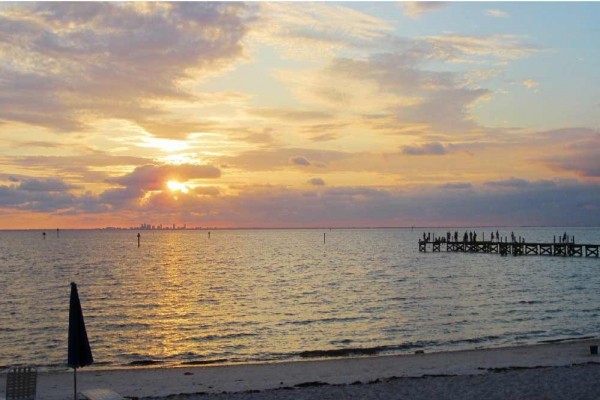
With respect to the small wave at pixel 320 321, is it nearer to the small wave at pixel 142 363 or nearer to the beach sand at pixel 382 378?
the beach sand at pixel 382 378

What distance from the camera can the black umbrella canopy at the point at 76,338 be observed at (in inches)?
458

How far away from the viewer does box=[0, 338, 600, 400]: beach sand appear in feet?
45.9

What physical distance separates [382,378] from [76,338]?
869cm

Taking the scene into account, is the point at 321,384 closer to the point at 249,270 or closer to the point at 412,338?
the point at 412,338

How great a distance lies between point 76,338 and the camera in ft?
38.4

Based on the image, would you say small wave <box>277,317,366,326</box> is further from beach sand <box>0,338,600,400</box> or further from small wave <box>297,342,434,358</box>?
beach sand <box>0,338,600,400</box>

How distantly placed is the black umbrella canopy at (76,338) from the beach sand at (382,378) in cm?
338

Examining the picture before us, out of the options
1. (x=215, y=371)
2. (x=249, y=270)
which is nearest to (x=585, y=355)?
(x=215, y=371)

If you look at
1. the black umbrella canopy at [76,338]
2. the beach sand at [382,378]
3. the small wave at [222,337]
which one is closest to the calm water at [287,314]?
the small wave at [222,337]

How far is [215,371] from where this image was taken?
61.6 ft

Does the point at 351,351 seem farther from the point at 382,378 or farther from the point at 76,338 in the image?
the point at 76,338

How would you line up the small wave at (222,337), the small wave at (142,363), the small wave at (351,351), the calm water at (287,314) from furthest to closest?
the small wave at (222,337)
the calm water at (287,314)
the small wave at (351,351)
the small wave at (142,363)

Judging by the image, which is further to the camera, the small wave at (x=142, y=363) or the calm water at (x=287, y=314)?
the calm water at (x=287, y=314)

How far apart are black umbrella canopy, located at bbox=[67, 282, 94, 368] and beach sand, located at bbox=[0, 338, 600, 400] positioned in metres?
3.38
